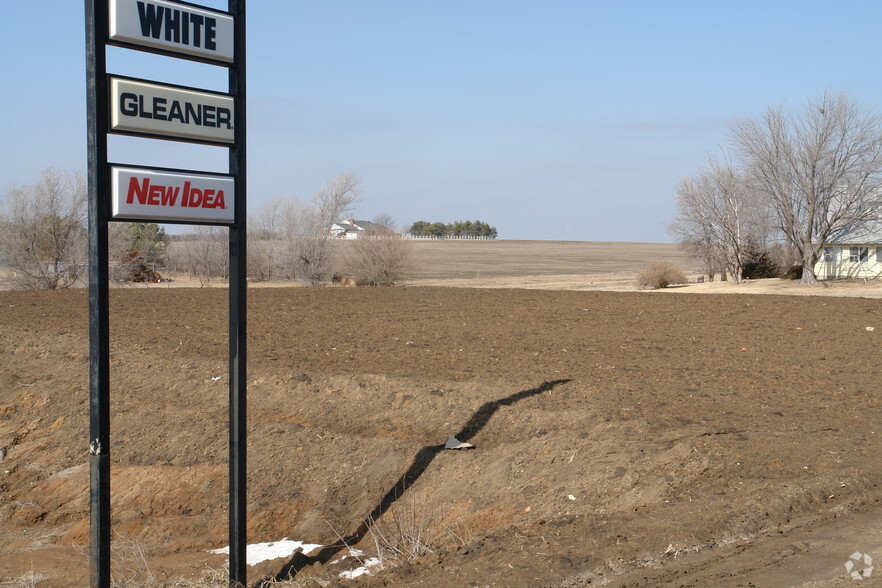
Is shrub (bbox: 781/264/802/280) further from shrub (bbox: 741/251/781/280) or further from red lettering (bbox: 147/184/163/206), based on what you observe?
red lettering (bbox: 147/184/163/206)

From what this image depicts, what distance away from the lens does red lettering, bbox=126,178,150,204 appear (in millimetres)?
5316

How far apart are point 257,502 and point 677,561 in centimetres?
465

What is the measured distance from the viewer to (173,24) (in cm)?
546

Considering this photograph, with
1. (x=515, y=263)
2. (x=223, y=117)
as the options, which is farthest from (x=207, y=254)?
(x=223, y=117)

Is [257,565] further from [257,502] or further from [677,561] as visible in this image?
[677,561]

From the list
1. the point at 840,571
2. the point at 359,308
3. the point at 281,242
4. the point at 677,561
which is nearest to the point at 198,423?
the point at 677,561

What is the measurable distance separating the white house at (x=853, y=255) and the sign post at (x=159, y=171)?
142 ft

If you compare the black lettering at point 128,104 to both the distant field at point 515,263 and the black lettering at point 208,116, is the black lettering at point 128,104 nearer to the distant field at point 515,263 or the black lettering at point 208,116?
the black lettering at point 208,116

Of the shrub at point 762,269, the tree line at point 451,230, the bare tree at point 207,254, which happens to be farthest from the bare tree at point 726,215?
the tree line at point 451,230

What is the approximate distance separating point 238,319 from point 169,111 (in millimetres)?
1562

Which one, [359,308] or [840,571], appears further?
[359,308]

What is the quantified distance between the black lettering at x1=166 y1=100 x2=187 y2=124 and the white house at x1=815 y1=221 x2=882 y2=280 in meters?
43.9

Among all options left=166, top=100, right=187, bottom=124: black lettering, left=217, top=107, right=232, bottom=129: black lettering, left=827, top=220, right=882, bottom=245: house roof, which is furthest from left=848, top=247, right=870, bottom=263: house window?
left=166, top=100, right=187, bottom=124: black lettering

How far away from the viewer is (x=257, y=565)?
6941 millimetres
